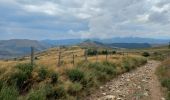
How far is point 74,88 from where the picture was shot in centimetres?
1513

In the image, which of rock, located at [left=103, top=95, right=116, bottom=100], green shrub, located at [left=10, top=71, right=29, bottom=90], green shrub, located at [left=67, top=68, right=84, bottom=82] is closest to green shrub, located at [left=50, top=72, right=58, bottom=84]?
green shrub, located at [left=10, top=71, right=29, bottom=90]

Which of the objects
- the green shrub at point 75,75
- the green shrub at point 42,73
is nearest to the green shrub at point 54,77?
the green shrub at point 42,73

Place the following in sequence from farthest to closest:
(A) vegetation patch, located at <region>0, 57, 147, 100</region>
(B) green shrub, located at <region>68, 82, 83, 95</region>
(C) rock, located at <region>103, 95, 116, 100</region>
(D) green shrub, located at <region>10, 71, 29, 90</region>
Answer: (C) rock, located at <region>103, 95, 116, 100</region> → (B) green shrub, located at <region>68, 82, 83, 95</region> → (D) green shrub, located at <region>10, 71, 29, 90</region> → (A) vegetation patch, located at <region>0, 57, 147, 100</region>

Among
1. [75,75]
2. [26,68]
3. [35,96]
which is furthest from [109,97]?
[35,96]

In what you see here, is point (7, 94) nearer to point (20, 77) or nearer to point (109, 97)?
point (20, 77)

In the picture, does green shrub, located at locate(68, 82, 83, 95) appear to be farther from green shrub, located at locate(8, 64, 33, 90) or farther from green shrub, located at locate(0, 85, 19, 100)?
green shrub, located at locate(0, 85, 19, 100)

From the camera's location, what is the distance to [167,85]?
1962 centimetres

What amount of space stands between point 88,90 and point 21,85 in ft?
13.5

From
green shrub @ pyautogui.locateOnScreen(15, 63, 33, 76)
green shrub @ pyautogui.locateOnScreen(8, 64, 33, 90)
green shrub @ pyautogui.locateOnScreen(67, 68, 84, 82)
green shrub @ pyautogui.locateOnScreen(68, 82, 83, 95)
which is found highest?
green shrub @ pyautogui.locateOnScreen(15, 63, 33, 76)

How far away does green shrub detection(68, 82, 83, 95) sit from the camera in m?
15.0

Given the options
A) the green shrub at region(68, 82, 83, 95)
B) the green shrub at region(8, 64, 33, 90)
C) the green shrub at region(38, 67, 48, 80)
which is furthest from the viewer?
the green shrub at region(38, 67, 48, 80)

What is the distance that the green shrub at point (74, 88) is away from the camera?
15.0 meters

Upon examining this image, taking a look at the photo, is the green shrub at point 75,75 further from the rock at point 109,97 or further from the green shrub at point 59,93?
the green shrub at point 59,93

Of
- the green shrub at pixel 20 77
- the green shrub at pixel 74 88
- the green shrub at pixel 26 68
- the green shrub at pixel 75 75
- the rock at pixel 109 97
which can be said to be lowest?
the rock at pixel 109 97
